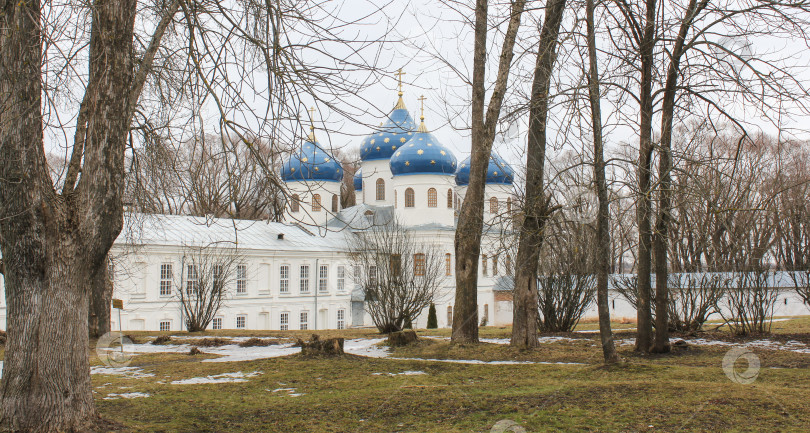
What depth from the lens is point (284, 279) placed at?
3584 centimetres

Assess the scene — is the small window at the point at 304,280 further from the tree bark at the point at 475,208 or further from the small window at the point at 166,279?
the tree bark at the point at 475,208

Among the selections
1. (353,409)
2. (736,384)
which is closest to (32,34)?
(353,409)

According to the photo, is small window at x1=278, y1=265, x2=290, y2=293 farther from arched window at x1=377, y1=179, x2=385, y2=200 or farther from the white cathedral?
arched window at x1=377, y1=179, x2=385, y2=200

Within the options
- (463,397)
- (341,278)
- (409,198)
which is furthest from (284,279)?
(463,397)

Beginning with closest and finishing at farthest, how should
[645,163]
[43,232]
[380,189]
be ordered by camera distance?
[43,232] → [645,163] → [380,189]

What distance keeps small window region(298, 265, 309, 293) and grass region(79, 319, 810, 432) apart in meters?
27.2

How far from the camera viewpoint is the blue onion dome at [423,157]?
3838 centimetres

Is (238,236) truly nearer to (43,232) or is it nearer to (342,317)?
(342,317)

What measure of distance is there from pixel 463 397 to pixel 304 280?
30964 mm

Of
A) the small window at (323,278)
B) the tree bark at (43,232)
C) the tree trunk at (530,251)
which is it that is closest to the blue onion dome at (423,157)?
the small window at (323,278)

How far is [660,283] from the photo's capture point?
34.0 feet

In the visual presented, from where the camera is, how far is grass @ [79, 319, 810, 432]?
5586 mm

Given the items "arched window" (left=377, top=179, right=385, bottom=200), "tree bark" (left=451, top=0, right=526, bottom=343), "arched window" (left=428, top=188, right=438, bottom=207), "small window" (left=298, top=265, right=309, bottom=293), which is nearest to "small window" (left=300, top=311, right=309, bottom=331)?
"small window" (left=298, top=265, right=309, bottom=293)

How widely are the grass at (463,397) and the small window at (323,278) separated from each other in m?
28.2
